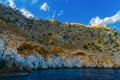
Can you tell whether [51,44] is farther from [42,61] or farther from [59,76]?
[59,76]

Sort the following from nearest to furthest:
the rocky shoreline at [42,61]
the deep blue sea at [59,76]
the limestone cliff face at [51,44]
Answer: the deep blue sea at [59,76], the rocky shoreline at [42,61], the limestone cliff face at [51,44]

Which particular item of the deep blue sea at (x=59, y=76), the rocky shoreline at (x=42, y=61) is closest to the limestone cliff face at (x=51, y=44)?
the rocky shoreline at (x=42, y=61)

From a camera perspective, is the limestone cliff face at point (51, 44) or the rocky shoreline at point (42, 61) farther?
the limestone cliff face at point (51, 44)

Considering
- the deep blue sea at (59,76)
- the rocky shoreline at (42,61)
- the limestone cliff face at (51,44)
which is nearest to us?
the deep blue sea at (59,76)

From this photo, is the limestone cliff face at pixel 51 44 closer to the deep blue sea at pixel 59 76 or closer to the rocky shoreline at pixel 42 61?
the rocky shoreline at pixel 42 61

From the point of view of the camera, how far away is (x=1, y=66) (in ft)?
240

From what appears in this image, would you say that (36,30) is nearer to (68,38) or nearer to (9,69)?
(68,38)

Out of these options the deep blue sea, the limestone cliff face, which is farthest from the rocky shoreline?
the deep blue sea

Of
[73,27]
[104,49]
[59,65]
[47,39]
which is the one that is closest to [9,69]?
[59,65]

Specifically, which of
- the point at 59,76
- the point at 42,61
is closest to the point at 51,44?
the point at 42,61

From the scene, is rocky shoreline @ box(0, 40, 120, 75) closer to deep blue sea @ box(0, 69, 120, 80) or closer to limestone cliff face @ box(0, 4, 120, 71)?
limestone cliff face @ box(0, 4, 120, 71)

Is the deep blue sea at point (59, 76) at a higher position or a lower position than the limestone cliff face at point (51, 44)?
lower

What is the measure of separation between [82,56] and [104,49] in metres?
25.2

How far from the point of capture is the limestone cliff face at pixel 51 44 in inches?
3369
